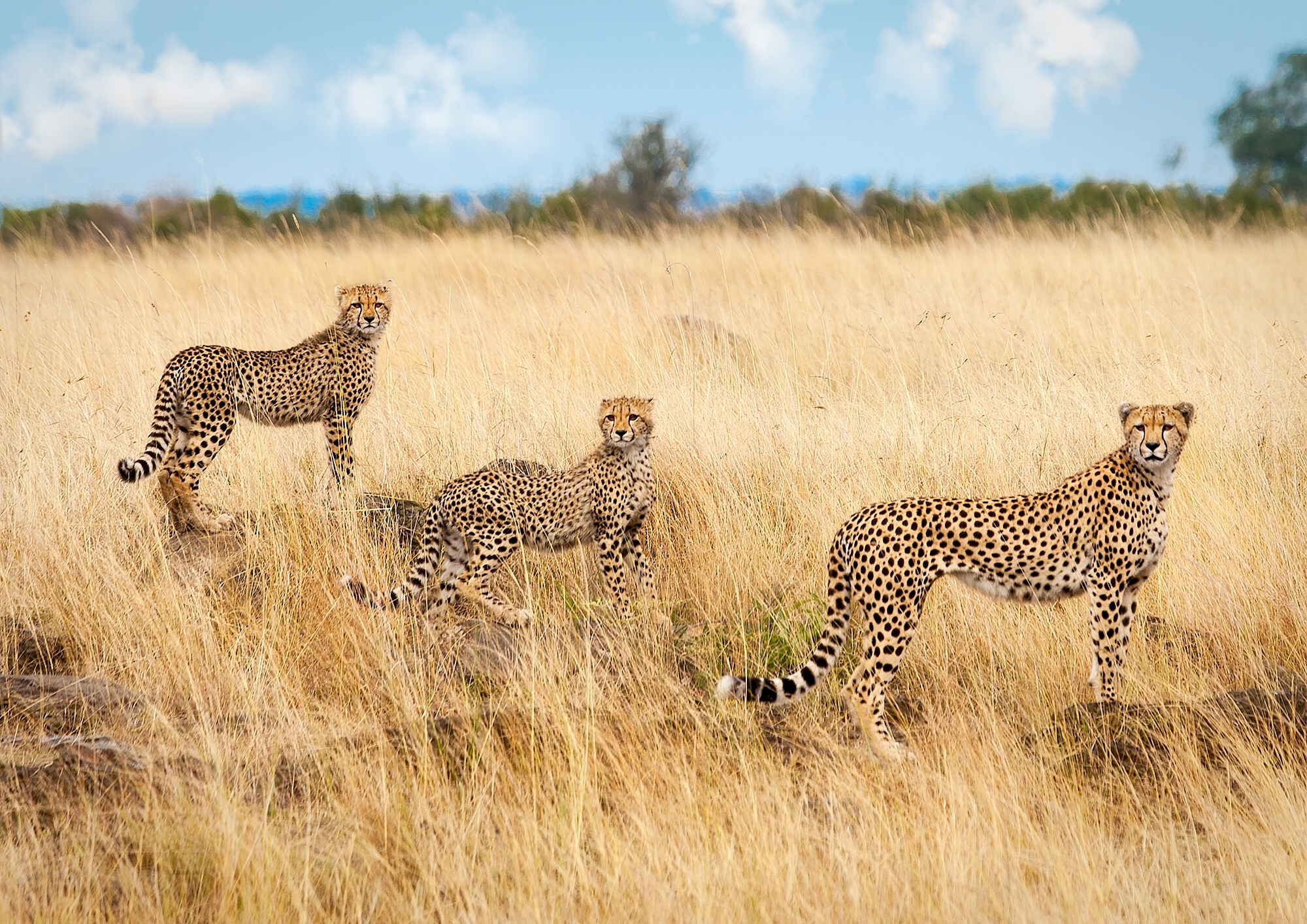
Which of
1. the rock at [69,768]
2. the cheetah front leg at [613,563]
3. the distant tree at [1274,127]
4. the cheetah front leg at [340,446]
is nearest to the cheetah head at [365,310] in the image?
the cheetah front leg at [340,446]

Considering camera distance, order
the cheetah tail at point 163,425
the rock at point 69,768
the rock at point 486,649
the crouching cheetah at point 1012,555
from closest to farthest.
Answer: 1. the rock at point 69,768
2. the crouching cheetah at point 1012,555
3. the rock at point 486,649
4. the cheetah tail at point 163,425

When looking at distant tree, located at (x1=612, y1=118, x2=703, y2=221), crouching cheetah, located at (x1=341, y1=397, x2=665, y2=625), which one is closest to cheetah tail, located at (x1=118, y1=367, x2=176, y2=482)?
crouching cheetah, located at (x1=341, y1=397, x2=665, y2=625)

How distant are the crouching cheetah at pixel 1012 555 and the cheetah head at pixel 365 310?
2.46m

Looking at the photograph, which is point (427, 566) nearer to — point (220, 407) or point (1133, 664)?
point (220, 407)

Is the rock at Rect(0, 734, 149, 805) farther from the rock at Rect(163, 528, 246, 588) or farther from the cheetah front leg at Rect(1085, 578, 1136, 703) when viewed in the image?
the cheetah front leg at Rect(1085, 578, 1136, 703)

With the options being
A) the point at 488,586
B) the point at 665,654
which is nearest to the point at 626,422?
the point at 488,586

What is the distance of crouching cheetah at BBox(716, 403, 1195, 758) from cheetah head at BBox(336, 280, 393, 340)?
2458mm

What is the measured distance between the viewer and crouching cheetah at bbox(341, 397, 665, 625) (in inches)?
161

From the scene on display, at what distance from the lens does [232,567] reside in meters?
4.38

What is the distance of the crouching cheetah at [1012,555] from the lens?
327 cm

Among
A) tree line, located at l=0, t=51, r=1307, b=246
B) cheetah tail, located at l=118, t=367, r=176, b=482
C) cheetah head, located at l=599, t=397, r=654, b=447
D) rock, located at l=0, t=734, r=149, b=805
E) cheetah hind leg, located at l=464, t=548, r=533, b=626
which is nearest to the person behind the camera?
rock, located at l=0, t=734, r=149, b=805

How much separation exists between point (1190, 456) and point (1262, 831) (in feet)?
8.50

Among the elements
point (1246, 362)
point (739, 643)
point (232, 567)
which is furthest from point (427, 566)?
point (1246, 362)

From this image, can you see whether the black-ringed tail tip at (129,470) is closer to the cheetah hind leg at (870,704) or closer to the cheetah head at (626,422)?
the cheetah head at (626,422)
